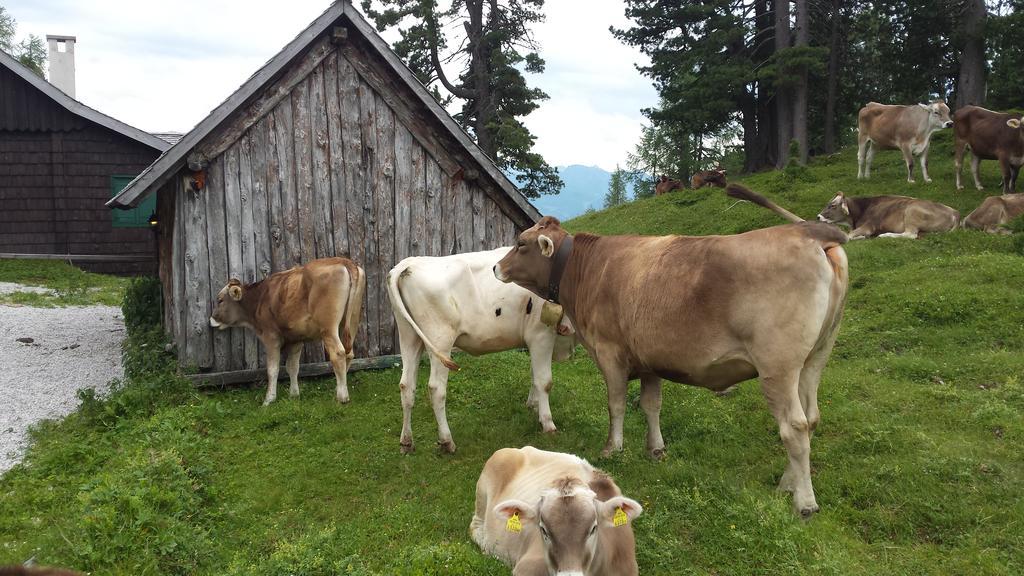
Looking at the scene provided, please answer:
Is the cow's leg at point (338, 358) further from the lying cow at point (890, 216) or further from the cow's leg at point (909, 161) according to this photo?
the cow's leg at point (909, 161)

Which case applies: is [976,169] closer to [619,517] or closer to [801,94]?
[801,94]

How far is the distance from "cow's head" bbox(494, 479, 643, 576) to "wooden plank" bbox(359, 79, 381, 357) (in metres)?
6.98

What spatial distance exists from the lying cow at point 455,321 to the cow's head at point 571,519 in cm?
310

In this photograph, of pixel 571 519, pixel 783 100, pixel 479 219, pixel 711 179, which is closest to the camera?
pixel 571 519

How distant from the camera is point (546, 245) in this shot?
7328mm

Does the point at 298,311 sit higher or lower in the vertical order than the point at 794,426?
higher

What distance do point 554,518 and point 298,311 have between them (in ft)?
20.6

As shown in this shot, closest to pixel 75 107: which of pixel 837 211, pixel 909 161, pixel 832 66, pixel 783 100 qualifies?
pixel 837 211

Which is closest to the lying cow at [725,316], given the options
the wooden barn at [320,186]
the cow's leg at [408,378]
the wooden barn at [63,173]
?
the cow's leg at [408,378]

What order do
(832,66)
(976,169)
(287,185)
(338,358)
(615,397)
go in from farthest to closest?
(832,66)
(976,169)
(287,185)
(338,358)
(615,397)

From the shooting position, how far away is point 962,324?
9594mm

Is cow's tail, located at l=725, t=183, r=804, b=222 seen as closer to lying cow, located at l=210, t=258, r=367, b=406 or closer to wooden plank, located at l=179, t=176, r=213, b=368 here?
lying cow, located at l=210, t=258, r=367, b=406

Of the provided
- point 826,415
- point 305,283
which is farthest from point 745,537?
point 305,283

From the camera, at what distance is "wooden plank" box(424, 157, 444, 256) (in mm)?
11125
